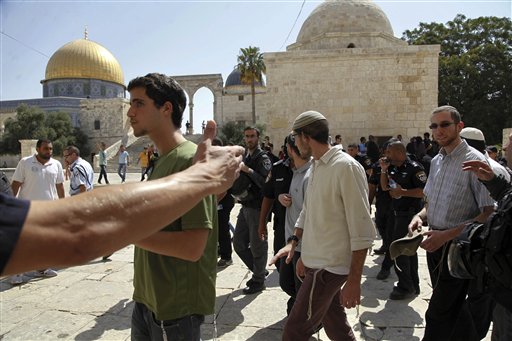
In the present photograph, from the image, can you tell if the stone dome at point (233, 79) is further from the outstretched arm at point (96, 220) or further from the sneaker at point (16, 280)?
the outstretched arm at point (96, 220)

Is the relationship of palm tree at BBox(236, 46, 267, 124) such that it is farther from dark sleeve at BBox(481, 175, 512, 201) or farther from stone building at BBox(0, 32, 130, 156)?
dark sleeve at BBox(481, 175, 512, 201)

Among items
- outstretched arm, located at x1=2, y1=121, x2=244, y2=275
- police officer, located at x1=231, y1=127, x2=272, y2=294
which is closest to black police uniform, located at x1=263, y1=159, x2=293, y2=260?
police officer, located at x1=231, y1=127, x2=272, y2=294

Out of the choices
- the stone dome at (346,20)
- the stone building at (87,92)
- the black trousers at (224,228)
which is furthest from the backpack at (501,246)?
the stone building at (87,92)

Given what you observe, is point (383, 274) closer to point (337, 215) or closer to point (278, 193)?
point (278, 193)

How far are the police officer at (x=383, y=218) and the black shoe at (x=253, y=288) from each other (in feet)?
5.26

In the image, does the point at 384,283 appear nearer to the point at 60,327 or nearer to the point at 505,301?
the point at 505,301

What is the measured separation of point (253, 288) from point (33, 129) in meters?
40.9

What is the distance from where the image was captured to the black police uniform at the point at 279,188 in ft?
13.4

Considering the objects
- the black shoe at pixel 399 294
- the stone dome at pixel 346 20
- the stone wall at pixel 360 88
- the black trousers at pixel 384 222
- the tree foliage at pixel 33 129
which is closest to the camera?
the black shoe at pixel 399 294

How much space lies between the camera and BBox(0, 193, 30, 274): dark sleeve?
0.74 meters

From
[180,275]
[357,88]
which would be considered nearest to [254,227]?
[180,275]

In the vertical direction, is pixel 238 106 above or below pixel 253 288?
above

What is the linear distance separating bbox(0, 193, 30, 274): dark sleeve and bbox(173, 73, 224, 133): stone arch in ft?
143

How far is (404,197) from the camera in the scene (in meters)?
4.72
